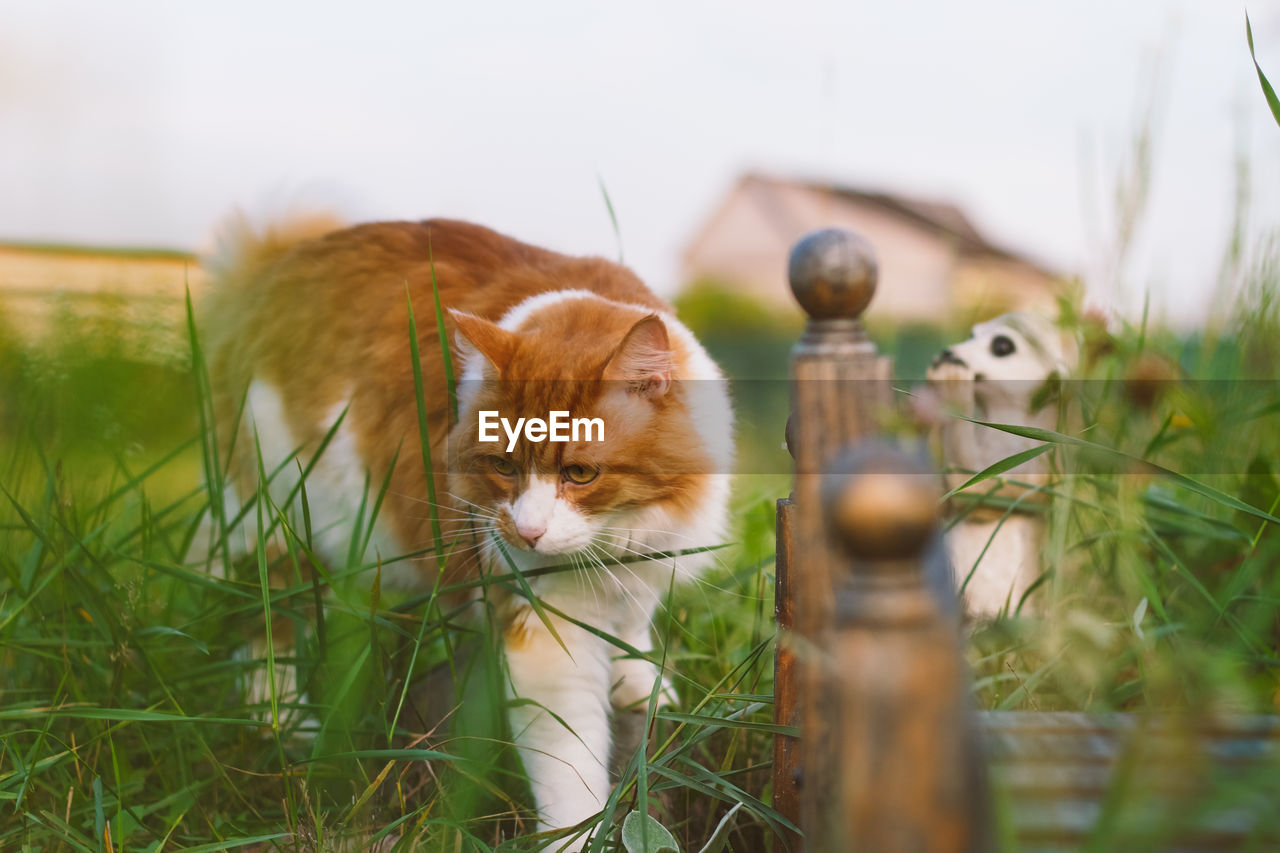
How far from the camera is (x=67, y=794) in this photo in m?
1.31

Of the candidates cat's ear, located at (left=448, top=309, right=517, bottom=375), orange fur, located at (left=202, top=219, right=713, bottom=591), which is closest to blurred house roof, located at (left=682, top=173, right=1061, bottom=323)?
orange fur, located at (left=202, top=219, right=713, bottom=591)

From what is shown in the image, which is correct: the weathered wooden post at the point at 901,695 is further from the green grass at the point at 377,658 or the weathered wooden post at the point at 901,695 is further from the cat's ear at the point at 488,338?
the cat's ear at the point at 488,338

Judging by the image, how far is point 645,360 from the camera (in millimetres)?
1423

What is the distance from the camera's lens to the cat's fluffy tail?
7.17 feet

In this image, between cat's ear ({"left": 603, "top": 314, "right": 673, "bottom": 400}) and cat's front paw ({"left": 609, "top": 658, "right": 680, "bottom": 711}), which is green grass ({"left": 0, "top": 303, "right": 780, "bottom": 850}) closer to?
cat's front paw ({"left": 609, "top": 658, "right": 680, "bottom": 711})

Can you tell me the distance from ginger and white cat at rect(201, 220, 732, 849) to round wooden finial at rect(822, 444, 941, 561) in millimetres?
809

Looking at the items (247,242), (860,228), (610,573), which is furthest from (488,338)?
(860,228)

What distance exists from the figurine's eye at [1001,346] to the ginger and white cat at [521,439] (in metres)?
0.72

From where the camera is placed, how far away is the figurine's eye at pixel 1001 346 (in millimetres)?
1941

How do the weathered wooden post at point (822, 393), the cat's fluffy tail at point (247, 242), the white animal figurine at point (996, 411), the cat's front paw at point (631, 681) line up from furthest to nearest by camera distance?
1. the cat's fluffy tail at point (247, 242)
2. the white animal figurine at point (996, 411)
3. the cat's front paw at point (631, 681)
4. the weathered wooden post at point (822, 393)

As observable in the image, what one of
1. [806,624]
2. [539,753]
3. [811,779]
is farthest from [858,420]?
[539,753]

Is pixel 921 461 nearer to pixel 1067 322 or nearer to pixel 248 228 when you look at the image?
pixel 1067 322

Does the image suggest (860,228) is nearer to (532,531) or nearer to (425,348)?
(425,348)

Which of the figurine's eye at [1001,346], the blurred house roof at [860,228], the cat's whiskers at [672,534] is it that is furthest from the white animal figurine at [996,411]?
the blurred house roof at [860,228]
